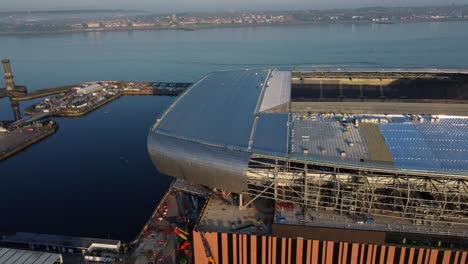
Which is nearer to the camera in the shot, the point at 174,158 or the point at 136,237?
the point at 174,158

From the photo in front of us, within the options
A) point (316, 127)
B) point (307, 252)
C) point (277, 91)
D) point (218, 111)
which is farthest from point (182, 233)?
point (277, 91)

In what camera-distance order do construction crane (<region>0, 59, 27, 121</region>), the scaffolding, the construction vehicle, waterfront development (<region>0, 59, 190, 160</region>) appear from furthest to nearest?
construction crane (<region>0, 59, 27, 121</region>) → waterfront development (<region>0, 59, 190, 160</region>) → the construction vehicle → the scaffolding

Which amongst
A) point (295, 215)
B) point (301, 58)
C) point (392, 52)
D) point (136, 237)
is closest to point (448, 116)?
point (295, 215)

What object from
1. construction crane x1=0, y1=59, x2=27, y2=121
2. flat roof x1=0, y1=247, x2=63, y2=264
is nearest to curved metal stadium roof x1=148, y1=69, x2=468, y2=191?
flat roof x1=0, y1=247, x2=63, y2=264

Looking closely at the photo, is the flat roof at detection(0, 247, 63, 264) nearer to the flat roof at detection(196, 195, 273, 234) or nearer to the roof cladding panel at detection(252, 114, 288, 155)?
the flat roof at detection(196, 195, 273, 234)

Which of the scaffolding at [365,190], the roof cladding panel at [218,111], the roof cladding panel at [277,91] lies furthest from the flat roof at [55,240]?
the roof cladding panel at [277,91]

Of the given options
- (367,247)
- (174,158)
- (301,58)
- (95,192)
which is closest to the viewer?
(367,247)

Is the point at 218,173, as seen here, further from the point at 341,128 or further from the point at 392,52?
the point at 392,52

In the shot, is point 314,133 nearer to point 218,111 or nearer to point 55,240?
point 218,111
